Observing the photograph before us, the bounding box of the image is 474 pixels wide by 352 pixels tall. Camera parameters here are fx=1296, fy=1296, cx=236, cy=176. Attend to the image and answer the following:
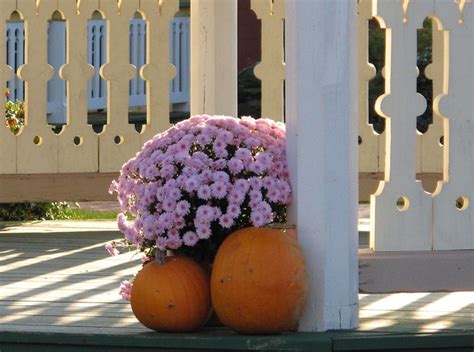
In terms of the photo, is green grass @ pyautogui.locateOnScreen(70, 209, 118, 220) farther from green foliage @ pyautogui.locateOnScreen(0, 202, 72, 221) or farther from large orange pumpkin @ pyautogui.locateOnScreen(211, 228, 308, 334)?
large orange pumpkin @ pyautogui.locateOnScreen(211, 228, 308, 334)

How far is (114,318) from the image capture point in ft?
14.8

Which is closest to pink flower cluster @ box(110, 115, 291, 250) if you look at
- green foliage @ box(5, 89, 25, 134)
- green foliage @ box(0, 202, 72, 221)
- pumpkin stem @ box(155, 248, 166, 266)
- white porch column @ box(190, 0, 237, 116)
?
pumpkin stem @ box(155, 248, 166, 266)

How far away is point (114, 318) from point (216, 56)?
2500mm

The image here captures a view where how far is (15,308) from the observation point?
4.69 m

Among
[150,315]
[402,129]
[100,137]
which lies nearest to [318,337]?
[150,315]

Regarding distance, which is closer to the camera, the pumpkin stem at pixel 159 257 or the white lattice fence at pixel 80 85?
the pumpkin stem at pixel 159 257

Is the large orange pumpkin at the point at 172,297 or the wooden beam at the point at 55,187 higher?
the wooden beam at the point at 55,187

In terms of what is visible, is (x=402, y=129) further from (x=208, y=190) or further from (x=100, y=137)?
(x=100, y=137)

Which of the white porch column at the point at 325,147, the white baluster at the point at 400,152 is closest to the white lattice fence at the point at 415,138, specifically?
the white baluster at the point at 400,152

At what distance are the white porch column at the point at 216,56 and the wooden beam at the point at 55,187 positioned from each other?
96 cm

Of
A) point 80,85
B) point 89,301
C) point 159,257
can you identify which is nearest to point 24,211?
point 80,85

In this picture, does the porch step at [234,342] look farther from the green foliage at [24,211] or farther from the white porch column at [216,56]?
the green foliage at [24,211]

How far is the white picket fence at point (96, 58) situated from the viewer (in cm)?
1248

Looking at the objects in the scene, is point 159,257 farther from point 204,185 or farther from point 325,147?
point 325,147
